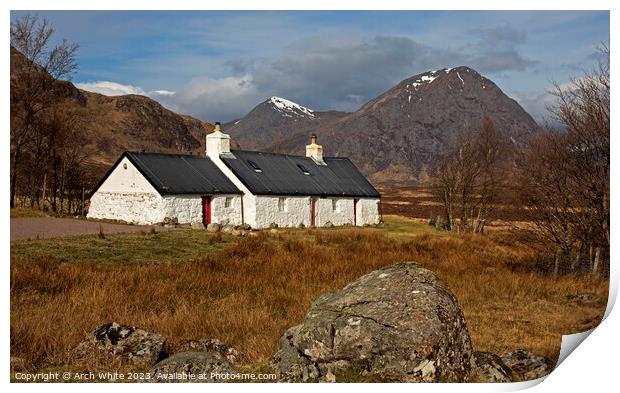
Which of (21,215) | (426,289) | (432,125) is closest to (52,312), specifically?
(426,289)

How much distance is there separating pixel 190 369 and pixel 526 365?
365 cm

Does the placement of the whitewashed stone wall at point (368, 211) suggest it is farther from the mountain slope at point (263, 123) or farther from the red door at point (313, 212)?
the mountain slope at point (263, 123)

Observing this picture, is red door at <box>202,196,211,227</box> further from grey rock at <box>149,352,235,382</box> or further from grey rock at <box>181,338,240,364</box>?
grey rock at <box>149,352,235,382</box>

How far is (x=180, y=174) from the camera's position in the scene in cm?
2383

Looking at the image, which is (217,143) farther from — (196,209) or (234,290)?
(234,290)

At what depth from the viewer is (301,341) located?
5684mm

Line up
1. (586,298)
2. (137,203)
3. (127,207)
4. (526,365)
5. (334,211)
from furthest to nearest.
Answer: (334,211) → (127,207) → (137,203) → (586,298) → (526,365)

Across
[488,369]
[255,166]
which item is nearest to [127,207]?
[255,166]

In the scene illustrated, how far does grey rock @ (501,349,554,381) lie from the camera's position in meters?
6.36

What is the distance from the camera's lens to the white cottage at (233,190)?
896 inches

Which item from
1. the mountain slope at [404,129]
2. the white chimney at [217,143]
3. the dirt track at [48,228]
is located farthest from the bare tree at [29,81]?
the mountain slope at [404,129]

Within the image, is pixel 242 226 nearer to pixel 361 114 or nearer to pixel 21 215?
pixel 21 215

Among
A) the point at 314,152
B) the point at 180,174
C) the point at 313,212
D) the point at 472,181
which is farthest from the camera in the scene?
the point at 314,152

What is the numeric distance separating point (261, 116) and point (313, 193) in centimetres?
672
